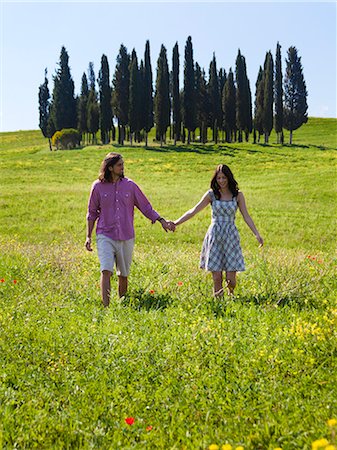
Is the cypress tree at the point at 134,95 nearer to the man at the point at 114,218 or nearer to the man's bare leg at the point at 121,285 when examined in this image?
the man at the point at 114,218

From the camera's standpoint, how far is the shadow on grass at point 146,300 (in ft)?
20.5

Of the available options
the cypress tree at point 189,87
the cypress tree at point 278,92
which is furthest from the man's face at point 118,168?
the cypress tree at point 278,92

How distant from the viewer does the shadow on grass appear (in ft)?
20.5

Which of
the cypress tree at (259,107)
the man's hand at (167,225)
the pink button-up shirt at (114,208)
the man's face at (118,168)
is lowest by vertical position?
the man's hand at (167,225)

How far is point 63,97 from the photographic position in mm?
63719

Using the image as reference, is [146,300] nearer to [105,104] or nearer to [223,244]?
[223,244]

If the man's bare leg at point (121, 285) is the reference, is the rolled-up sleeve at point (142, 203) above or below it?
above

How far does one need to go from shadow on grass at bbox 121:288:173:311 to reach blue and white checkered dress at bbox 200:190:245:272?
2.57 feet

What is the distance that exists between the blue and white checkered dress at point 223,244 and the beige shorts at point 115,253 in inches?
42.1

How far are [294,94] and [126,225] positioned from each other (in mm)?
59032

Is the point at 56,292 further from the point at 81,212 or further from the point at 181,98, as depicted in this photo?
the point at 181,98

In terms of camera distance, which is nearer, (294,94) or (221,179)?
(221,179)

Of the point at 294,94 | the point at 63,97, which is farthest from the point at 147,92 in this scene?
the point at 294,94

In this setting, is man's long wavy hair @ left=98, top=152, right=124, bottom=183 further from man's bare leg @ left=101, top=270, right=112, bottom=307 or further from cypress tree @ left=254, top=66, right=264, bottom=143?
cypress tree @ left=254, top=66, right=264, bottom=143
